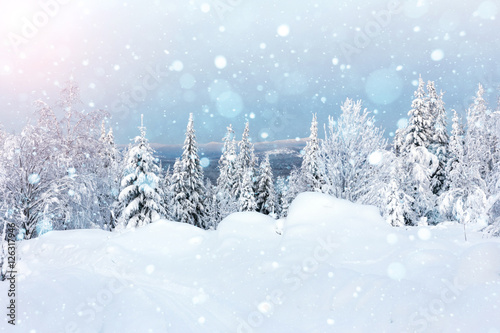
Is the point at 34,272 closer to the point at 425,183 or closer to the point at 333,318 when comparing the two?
the point at 333,318

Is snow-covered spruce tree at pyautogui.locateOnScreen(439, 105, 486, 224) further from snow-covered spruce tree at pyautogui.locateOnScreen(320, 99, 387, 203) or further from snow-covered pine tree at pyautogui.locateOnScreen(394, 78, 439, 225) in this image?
snow-covered spruce tree at pyautogui.locateOnScreen(320, 99, 387, 203)

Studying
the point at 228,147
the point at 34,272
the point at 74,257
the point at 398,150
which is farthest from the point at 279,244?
the point at 228,147

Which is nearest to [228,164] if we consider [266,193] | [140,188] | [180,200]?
[266,193]

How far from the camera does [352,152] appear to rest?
36.9ft

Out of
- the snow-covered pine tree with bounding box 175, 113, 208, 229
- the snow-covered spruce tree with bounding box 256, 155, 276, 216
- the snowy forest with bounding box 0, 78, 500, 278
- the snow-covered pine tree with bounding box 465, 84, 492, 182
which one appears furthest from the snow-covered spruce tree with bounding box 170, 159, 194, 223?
the snow-covered pine tree with bounding box 465, 84, 492, 182

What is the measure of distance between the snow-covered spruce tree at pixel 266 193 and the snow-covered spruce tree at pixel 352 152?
20343mm

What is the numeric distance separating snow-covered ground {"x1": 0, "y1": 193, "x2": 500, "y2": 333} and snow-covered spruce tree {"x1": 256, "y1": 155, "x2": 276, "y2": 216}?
24.3m

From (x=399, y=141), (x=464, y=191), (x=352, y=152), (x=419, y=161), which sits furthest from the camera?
(x=399, y=141)

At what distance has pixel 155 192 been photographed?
18609mm

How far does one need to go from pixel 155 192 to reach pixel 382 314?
1668 cm

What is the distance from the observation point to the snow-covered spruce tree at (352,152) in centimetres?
1126

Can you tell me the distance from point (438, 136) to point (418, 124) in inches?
113

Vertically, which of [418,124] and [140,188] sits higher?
[418,124]

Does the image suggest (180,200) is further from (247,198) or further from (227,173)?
(227,173)
